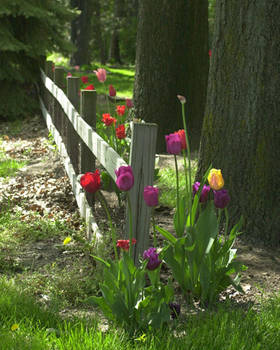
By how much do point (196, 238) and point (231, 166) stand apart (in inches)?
55.8

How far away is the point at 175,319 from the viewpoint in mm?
3211

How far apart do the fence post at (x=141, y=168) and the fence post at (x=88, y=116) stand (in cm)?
176

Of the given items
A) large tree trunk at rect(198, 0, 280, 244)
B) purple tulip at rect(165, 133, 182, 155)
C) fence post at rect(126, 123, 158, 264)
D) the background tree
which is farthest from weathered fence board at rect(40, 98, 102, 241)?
the background tree

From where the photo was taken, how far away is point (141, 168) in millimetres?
3340

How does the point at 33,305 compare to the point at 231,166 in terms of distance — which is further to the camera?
the point at 231,166

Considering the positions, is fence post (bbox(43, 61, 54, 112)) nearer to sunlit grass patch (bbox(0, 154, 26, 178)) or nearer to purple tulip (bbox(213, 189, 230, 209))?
sunlit grass patch (bbox(0, 154, 26, 178))

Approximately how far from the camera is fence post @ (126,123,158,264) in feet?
10.7

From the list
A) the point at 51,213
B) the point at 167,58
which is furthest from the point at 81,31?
the point at 51,213

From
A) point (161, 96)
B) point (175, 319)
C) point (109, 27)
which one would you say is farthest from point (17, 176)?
point (109, 27)

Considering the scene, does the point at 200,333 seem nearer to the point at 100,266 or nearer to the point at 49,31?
the point at 100,266

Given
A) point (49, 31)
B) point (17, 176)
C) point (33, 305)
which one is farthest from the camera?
point (49, 31)

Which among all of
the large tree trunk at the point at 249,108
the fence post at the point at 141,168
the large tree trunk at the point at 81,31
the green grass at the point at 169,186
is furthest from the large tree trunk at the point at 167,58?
the large tree trunk at the point at 81,31

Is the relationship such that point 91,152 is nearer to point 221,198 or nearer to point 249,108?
point 249,108

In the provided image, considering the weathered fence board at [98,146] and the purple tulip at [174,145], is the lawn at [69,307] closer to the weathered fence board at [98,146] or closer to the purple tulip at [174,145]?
the weathered fence board at [98,146]
